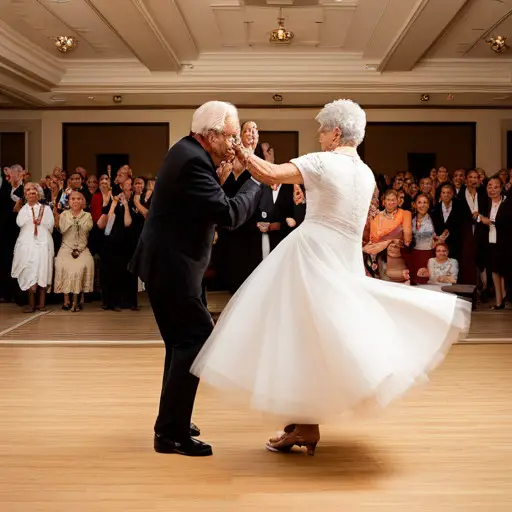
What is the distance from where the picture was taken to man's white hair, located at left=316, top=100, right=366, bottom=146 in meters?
3.31

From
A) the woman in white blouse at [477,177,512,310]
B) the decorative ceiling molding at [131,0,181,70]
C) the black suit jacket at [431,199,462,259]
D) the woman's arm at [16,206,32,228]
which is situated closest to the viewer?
the decorative ceiling molding at [131,0,181,70]

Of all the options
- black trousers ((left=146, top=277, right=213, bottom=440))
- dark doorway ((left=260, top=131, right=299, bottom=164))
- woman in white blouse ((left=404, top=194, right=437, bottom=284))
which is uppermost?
dark doorway ((left=260, top=131, right=299, bottom=164))

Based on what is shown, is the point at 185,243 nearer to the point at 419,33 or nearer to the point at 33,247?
the point at 33,247

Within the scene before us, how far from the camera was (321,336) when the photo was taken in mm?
3049

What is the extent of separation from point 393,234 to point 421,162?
6935mm

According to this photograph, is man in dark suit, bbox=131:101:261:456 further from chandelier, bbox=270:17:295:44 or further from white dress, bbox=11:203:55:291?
chandelier, bbox=270:17:295:44

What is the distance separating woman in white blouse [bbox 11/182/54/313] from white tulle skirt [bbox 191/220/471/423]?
556 centimetres

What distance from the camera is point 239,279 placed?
7.39 m

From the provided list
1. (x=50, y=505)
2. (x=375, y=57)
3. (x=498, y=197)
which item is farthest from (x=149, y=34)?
(x=50, y=505)

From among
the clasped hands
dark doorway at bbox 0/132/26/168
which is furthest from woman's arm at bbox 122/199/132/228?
dark doorway at bbox 0/132/26/168

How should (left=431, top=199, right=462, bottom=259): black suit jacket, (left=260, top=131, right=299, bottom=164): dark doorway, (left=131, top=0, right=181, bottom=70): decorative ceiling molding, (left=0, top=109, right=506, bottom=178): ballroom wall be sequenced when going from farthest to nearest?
(left=260, top=131, right=299, bottom=164): dark doorway
(left=0, top=109, right=506, bottom=178): ballroom wall
(left=431, top=199, right=462, bottom=259): black suit jacket
(left=131, top=0, right=181, bottom=70): decorative ceiling molding

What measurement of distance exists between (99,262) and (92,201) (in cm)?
70

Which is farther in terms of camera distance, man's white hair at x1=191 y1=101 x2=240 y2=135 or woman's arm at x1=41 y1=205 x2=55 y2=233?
woman's arm at x1=41 y1=205 x2=55 y2=233

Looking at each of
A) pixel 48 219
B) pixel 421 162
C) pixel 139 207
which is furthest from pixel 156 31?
pixel 421 162
